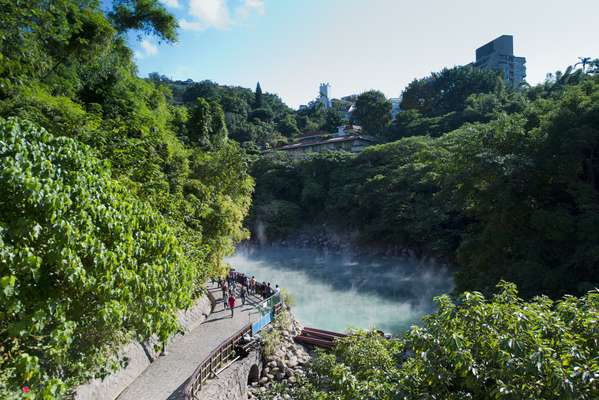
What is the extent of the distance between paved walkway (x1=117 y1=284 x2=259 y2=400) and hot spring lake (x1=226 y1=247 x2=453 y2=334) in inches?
194

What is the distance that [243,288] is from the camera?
17.1m

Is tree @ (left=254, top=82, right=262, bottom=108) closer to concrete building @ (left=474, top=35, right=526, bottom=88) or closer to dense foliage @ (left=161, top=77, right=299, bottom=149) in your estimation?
dense foliage @ (left=161, top=77, right=299, bottom=149)

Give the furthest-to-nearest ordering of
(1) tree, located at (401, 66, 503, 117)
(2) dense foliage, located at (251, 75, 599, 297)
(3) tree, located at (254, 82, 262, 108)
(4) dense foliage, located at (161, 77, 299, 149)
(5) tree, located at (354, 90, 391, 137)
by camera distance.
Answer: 1. (3) tree, located at (254, 82, 262, 108)
2. (4) dense foliage, located at (161, 77, 299, 149)
3. (5) tree, located at (354, 90, 391, 137)
4. (1) tree, located at (401, 66, 503, 117)
5. (2) dense foliage, located at (251, 75, 599, 297)

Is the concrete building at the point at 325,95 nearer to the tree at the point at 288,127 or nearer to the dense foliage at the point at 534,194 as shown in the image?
the tree at the point at 288,127

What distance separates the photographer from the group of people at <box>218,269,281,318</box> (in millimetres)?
15906

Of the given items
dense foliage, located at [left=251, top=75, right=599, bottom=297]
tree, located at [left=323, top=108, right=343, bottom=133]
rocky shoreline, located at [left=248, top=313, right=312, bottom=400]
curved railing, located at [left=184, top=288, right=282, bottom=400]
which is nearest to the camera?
curved railing, located at [left=184, top=288, right=282, bottom=400]

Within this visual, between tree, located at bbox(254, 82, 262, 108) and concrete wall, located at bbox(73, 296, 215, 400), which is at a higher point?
tree, located at bbox(254, 82, 262, 108)

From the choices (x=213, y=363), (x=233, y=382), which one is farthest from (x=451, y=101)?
(x=213, y=363)

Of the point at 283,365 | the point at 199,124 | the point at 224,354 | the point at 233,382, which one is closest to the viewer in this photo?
the point at 233,382

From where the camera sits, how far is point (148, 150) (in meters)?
12.0

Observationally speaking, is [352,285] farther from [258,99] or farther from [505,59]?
[505,59]

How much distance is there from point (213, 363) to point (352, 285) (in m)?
15.4

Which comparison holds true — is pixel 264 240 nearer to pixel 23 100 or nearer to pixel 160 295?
pixel 23 100

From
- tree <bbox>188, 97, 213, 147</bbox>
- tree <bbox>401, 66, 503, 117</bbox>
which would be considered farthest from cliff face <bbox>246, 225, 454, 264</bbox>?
tree <bbox>401, 66, 503, 117</bbox>
